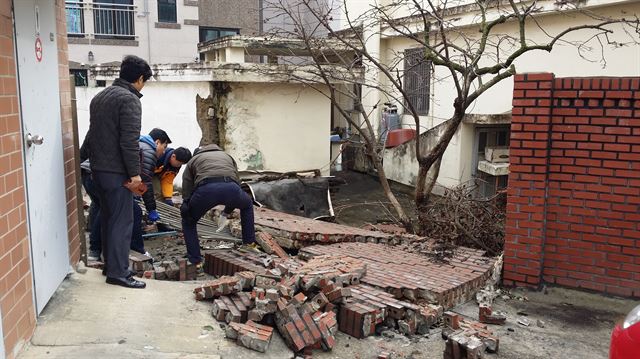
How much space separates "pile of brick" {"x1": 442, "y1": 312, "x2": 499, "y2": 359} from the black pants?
2.42m

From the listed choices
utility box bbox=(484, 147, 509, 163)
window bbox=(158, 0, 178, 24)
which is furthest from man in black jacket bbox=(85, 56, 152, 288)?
window bbox=(158, 0, 178, 24)

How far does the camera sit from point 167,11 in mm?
21844

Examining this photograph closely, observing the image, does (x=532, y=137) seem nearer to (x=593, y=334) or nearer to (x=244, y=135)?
(x=593, y=334)

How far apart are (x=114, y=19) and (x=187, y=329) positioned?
65.2 feet

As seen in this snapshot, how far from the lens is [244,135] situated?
11.0 metres

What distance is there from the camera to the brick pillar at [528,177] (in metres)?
4.96

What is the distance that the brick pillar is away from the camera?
4961 millimetres

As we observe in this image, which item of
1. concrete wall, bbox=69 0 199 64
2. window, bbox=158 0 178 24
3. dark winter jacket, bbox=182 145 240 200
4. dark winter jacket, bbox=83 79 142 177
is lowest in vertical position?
dark winter jacket, bbox=182 145 240 200

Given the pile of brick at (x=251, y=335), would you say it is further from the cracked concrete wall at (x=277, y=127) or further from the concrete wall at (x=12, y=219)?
the cracked concrete wall at (x=277, y=127)

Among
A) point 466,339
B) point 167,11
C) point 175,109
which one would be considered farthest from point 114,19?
point 466,339

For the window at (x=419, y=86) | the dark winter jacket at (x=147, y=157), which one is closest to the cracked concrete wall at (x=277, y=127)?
the window at (x=419, y=86)

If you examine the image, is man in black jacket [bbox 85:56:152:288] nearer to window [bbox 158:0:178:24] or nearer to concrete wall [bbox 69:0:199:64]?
concrete wall [bbox 69:0:199:64]

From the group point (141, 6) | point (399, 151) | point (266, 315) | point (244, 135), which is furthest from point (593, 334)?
point (141, 6)

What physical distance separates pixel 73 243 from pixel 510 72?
5416mm
